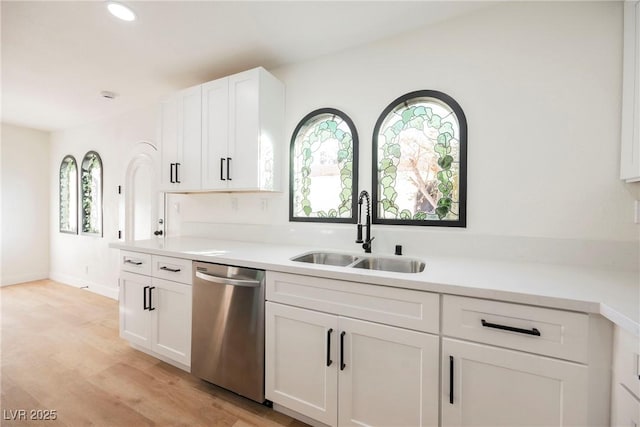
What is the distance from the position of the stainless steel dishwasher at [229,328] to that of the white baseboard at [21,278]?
4607 millimetres

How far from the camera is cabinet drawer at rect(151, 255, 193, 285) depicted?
1890 millimetres

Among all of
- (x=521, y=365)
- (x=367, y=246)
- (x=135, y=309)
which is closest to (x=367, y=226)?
(x=367, y=246)

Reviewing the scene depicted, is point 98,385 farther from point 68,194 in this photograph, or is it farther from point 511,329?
point 68,194

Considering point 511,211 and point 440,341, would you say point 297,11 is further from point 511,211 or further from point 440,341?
point 440,341

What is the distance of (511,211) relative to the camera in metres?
1.64

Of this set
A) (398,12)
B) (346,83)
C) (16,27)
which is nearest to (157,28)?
(16,27)

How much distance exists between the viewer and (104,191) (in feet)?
12.4

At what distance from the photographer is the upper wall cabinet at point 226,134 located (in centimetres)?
212

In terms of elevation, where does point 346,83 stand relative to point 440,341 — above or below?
above

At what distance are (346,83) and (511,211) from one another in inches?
59.6

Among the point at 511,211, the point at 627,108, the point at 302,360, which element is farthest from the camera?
the point at 511,211

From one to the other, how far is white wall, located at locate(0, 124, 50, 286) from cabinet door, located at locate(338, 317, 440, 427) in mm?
5732

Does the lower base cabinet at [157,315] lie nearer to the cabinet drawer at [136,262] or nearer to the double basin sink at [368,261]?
the cabinet drawer at [136,262]

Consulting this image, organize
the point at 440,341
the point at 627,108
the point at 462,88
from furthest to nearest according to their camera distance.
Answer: the point at 462,88, the point at 627,108, the point at 440,341
